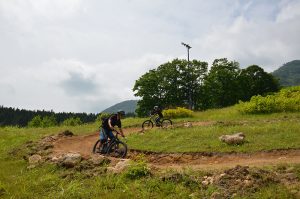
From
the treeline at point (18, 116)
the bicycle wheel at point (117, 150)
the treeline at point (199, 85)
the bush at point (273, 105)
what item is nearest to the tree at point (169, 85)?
the treeline at point (199, 85)

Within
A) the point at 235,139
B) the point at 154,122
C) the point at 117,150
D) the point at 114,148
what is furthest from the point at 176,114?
the point at 117,150

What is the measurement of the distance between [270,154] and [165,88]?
54555 millimetres

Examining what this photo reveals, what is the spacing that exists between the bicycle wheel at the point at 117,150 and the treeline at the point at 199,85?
48295 millimetres

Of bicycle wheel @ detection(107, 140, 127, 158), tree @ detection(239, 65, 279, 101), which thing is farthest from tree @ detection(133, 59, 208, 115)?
bicycle wheel @ detection(107, 140, 127, 158)

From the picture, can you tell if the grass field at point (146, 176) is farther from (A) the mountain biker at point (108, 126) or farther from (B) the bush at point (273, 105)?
(B) the bush at point (273, 105)

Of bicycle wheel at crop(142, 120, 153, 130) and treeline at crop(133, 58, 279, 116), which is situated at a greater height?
treeline at crop(133, 58, 279, 116)

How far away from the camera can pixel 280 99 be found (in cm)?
3288

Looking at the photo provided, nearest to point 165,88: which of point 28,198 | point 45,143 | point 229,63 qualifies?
point 229,63

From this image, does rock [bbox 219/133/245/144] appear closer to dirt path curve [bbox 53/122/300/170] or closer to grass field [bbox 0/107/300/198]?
grass field [bbox 0/107/300/198]

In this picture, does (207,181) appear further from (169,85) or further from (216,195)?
(169,85)

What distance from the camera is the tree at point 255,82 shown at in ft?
214

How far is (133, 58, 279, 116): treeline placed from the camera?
2598 inches

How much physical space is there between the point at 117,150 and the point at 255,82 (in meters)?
50.6

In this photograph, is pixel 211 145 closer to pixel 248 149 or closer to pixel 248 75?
pixel 248 149
